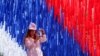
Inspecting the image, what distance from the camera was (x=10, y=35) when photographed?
2072 mm

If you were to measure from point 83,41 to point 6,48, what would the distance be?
398 millimetres

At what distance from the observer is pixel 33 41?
82.0 inches

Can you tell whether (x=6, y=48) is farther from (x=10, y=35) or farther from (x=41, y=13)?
(x=41, y=13)

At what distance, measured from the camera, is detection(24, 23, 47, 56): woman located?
207 cm

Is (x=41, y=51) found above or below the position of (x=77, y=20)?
below

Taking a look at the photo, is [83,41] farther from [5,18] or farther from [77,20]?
[5,18]

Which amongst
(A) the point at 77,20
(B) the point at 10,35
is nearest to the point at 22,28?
(B) the point at 10,35

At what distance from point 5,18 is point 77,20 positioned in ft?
1.22

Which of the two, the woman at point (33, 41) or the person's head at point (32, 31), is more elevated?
the person's head at point (32, 31)

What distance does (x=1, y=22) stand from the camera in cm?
206

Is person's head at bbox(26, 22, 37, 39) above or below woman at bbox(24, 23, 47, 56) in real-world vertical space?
above

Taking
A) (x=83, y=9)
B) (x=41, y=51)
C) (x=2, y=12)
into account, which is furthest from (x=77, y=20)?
(x=2, y=12)

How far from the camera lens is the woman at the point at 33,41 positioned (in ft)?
6.78

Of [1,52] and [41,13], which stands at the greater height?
[41,13]
